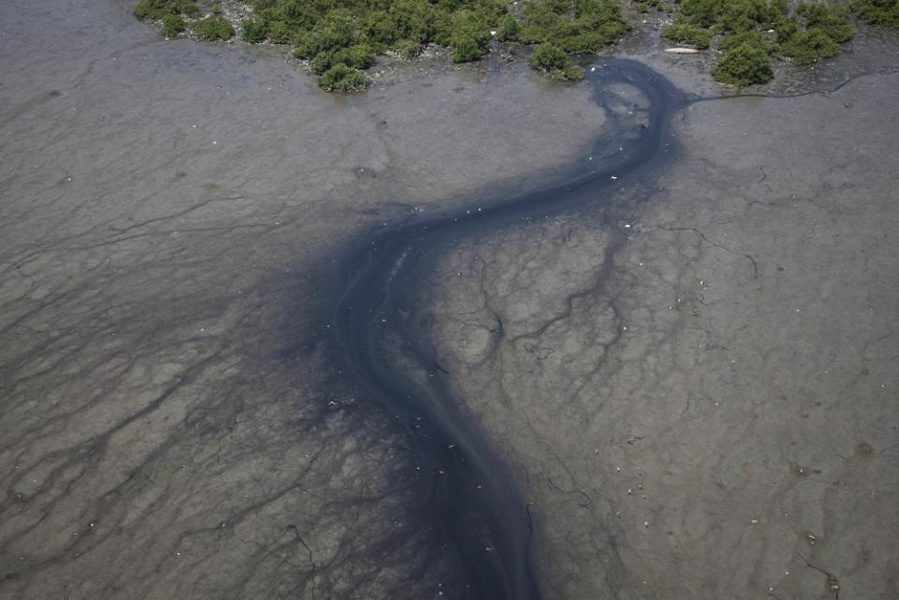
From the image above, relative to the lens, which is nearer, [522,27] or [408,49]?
[408,49]

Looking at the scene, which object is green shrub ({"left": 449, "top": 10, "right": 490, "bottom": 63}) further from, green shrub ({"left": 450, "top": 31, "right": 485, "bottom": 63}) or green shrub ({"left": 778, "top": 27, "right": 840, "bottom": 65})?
green shrub ({"left": 778, "top": 27, "right": 840, "bottom": 65})

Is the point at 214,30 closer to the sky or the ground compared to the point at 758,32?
closer to the ground

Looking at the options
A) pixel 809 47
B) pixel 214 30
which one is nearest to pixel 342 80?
pixel 214 30

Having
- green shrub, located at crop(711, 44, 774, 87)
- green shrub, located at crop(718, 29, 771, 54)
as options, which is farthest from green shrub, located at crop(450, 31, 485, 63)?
green shrub, located at crop(718, 29, 771, 54)

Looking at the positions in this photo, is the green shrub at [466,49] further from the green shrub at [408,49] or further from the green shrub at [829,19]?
the green shrub at [829,19]

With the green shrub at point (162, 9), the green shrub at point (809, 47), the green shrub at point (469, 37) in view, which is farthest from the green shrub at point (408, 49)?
the green shrub at point (809, 47)

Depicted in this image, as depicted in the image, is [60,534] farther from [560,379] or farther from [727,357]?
[727,357]

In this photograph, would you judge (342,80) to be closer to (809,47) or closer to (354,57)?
(354,57)
